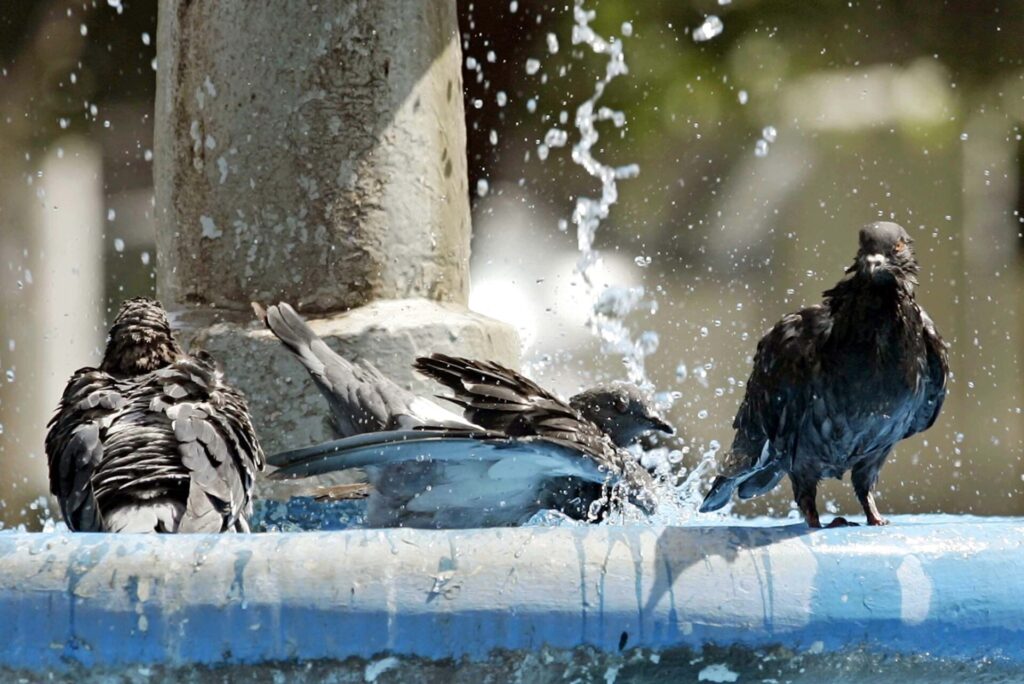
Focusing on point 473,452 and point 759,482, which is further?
point 759,482

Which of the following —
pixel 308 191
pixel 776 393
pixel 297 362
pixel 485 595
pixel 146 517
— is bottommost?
pixel 485 595

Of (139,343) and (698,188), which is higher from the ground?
(698,188)

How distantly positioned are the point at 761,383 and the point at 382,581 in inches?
49.0

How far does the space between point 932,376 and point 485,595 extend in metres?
1.40

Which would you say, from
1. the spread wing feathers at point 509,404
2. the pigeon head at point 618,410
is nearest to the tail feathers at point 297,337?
the spread wing feathers at point 509,404

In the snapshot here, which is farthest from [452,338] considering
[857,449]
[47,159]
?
[47,159]

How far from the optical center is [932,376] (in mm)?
3156

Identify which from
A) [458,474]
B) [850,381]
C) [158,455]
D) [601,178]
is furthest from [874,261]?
[601,178]

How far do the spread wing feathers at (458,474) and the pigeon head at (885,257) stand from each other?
719 mm

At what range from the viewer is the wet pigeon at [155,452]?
295cm

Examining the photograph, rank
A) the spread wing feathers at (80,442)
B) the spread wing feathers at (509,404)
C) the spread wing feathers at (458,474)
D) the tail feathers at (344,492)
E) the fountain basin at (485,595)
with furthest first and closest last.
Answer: the tail feathers at (344,492) → the spread wing feathers at (509,404) → the spread wing feathers at (80,442) → the spread wing feathers at (458,474) → the fountain basin at (485,595)

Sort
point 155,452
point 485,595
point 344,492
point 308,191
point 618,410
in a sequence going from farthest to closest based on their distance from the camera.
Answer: point 618,410 < point 308,191 < point 344,492 < point 155,452 < point 485,595

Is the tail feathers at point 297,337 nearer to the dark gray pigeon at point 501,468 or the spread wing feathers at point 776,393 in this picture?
the dark gray pigeon at point 501,468

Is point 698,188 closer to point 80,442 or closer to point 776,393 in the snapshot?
point 776,393
